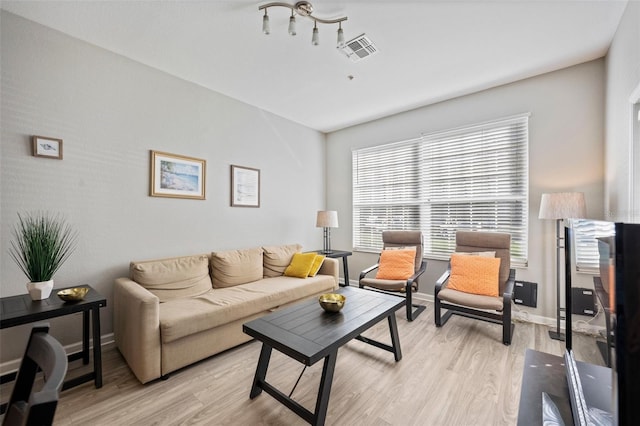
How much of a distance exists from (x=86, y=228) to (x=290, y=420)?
2354 millimetres

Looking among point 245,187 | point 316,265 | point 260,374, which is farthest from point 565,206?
point 245,187

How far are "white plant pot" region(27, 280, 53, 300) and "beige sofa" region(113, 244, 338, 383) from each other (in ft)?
1.50

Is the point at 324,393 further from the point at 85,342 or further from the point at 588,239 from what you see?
the point at 85,342

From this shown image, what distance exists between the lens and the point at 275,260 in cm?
359

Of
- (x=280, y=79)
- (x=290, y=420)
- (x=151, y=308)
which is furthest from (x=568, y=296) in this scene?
(x=280, y=79)

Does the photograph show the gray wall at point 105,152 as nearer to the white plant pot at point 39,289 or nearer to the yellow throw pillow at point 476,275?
the white plant pot at point 39,289

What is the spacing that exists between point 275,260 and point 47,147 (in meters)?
2.45

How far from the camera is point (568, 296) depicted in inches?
46.5

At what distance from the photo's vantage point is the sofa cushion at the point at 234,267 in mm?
3025

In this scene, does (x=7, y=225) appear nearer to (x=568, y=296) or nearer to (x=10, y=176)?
(x=10, y=176)

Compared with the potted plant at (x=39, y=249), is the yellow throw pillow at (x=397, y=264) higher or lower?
lower

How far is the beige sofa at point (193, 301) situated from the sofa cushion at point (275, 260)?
0.04 feet

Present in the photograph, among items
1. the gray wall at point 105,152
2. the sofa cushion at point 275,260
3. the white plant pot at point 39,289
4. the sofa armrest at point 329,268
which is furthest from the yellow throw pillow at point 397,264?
the white plant pot at point 39,289

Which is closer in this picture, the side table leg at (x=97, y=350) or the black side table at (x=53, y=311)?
the black side table at (x=53, y=311)
